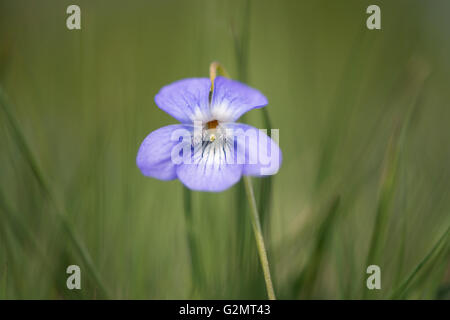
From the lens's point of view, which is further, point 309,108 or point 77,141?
point 309,108

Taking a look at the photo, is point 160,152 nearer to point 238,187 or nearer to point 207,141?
point 207,141

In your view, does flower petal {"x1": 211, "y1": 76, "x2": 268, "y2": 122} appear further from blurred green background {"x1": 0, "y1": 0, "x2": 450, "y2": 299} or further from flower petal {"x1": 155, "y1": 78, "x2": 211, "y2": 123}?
blurred green background {"x1": 0, "y1": 0, "x2": 450, "y2": 299}

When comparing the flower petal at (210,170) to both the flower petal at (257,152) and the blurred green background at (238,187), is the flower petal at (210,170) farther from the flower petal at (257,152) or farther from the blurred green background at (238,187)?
the blurred green background at (238,187)

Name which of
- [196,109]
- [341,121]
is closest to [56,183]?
[196,109]

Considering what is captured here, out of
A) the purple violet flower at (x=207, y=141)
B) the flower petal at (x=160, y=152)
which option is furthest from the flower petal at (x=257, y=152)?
the flower petal at (x=160, y=152)

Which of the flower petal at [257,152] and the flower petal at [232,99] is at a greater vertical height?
the flower petal at [232,99]


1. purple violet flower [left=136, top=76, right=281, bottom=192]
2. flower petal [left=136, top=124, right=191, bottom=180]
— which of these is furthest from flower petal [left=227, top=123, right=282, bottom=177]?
flower petal [left=136, top=124, right=191, bottom=180]

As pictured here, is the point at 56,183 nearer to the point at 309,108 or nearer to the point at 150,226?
the point at 150,226
